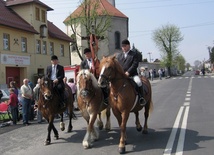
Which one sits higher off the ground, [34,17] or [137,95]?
[34,17]

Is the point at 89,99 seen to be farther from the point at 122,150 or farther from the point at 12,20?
the point at 12,20

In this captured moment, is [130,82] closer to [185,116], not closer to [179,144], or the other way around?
[179,144]

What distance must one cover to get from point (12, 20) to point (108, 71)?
25273 mm

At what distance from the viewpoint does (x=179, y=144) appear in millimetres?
6922

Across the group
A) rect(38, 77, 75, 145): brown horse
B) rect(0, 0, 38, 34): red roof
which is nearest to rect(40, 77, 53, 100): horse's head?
rect(38, 77, 75, 145): brown horse

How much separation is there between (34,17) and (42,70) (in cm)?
608

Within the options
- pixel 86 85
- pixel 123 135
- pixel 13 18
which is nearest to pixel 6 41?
pixel 13 18

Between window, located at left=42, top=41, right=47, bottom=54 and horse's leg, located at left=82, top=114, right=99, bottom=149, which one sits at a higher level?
window, located at left=42, top=41, right=47, bottom=54

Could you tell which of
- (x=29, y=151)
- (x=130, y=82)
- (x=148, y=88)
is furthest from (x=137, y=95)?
(x=29, y=151)

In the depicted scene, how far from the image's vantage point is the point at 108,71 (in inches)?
264

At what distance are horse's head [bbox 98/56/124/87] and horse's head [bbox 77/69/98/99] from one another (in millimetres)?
544

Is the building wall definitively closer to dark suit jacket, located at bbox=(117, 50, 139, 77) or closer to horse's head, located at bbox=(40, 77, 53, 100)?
horse's head, located at bbox=(40, 77, 53, 100)

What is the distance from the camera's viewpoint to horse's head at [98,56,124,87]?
21.6 feet

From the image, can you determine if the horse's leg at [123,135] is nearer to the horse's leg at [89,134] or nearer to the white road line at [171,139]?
the horse's leg at [89,134]
